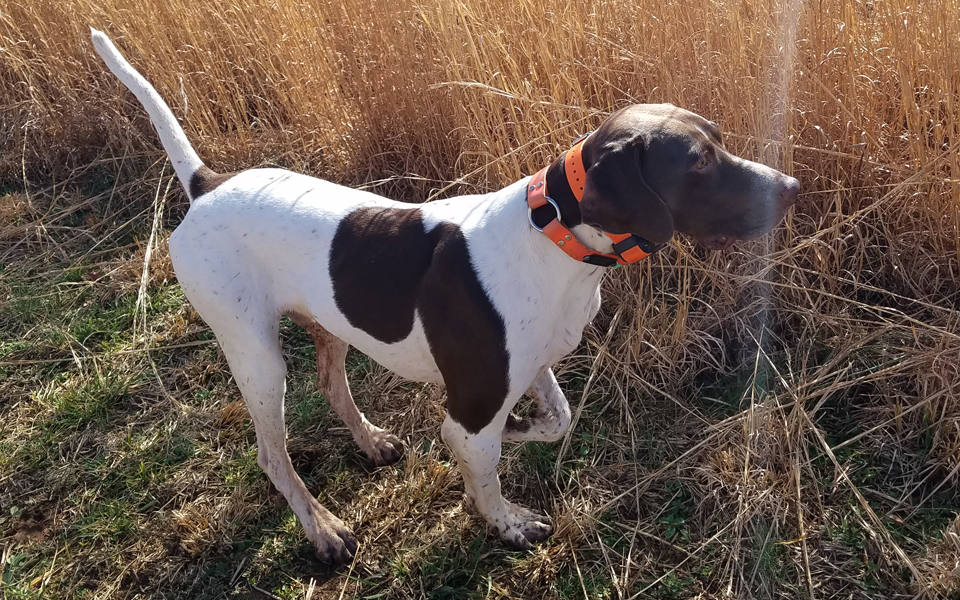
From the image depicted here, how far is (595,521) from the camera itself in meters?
2.79

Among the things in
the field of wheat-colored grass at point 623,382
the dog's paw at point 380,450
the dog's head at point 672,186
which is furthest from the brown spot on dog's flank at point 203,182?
the dog's head at point 672,186

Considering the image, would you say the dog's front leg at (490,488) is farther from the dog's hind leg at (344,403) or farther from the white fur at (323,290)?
the dog's hind leg at (344,403)

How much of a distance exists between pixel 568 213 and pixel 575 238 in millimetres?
75

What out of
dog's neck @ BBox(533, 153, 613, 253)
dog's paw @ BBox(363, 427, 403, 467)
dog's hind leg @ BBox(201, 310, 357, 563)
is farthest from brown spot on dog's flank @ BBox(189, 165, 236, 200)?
dog's neck @ BBox(533, 153, 613, 253)

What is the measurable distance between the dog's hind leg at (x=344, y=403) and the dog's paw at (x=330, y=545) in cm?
43

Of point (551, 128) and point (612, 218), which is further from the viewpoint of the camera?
point (551, 128)

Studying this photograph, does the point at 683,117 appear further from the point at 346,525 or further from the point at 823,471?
the point at 346,525

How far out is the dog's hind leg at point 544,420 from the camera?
2781mm

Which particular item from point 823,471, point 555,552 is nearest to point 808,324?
point 823,471

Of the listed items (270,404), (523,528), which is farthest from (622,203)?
(270,404)

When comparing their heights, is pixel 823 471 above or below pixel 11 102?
below

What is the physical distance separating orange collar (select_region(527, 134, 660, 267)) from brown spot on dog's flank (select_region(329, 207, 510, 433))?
0.96ft

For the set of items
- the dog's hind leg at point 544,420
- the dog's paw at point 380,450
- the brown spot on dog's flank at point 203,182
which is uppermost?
the brown spot on dog's flank at point 203,182

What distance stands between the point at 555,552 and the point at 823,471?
3.44ft
